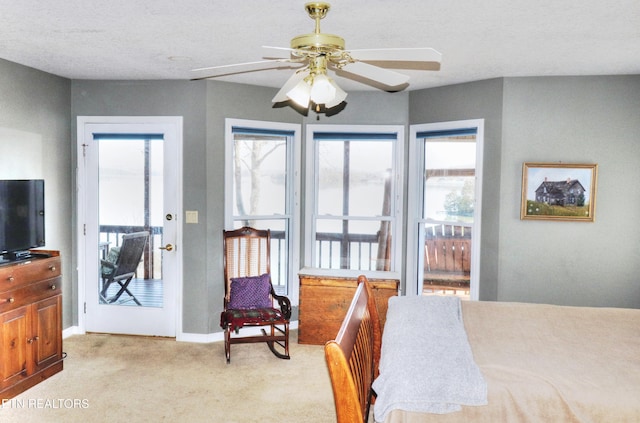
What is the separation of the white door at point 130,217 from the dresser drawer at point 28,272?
0.99m

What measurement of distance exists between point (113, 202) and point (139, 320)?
1149 millimetres

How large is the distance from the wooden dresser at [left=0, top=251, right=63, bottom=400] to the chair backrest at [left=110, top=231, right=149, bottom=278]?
3.02 feet

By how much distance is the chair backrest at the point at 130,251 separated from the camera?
491cm

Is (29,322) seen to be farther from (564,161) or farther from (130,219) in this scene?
(564,161)

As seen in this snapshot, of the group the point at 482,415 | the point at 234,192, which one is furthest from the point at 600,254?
the point at 234,192

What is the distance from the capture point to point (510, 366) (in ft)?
7.63

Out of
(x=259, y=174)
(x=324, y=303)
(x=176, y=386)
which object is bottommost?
(x=176, y=386)

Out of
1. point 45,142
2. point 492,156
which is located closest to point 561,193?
point 492,156

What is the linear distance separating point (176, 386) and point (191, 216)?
1616mm

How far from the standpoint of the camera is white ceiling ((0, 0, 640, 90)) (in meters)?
2.74

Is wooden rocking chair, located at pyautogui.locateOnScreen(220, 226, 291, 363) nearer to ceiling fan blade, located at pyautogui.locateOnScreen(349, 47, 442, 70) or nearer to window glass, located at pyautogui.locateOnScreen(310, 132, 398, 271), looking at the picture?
window glass, located at pyautogui.locateOnScreen(310, 132, 398, 271)

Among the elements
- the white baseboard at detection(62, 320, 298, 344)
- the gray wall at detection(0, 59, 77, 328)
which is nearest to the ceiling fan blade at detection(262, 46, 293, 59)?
the gray wall at detection(0, 59, 77, 328)

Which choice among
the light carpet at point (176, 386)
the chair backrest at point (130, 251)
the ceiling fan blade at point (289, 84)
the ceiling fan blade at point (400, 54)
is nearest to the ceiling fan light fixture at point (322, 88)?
the ceiling fan blade at point (400, 54)

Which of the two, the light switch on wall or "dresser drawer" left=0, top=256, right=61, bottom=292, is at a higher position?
the light switch on wall
